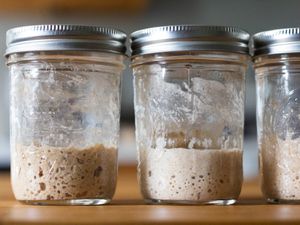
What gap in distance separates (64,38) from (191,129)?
18 centimetres

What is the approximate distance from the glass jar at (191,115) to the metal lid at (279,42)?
0.02 meters

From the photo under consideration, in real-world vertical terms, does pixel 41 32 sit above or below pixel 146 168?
above

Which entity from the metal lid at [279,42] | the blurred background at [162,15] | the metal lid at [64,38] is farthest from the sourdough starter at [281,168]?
the blurred background at [162,15]

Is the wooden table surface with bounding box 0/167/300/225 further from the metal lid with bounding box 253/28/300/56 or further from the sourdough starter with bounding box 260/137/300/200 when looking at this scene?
the metal lid with bounding box 253/28/300/56

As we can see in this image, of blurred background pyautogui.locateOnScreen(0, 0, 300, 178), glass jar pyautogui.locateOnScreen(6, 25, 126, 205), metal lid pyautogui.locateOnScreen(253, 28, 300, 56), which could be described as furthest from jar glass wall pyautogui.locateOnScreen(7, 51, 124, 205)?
blurred background pyautogui.locateOnScreen(0, 0, 300, 178)

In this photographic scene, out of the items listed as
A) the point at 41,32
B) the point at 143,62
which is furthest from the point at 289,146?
the point at 41,32

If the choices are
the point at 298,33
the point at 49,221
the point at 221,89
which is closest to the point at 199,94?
the point at 221,89

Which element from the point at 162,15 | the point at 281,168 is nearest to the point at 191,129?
the point at 281,168

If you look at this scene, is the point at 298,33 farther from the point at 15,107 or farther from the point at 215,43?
the point at 15,107

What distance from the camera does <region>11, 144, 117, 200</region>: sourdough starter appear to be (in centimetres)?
72

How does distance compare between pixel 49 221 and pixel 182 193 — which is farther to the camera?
pixel 182 193

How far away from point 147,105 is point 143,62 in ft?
0.17

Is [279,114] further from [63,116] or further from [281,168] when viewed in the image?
[63,116]

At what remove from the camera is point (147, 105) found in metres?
0.77
